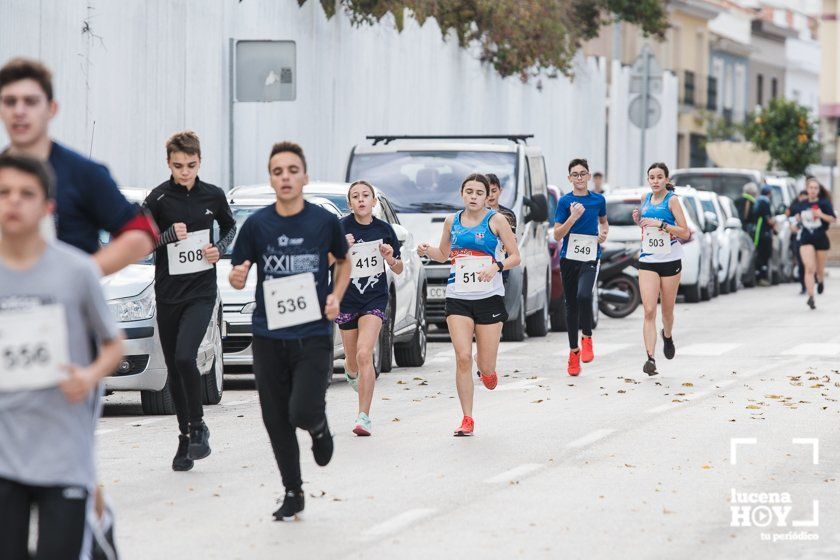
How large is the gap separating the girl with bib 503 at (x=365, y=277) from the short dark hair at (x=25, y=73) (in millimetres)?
6537

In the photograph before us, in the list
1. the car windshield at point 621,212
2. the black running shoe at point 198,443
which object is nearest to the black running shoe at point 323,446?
the black running shoe at point 198,443

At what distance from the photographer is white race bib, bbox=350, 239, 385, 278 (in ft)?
44.1

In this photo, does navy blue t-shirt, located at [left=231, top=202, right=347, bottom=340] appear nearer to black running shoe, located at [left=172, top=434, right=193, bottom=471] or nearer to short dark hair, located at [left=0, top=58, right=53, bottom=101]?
black running shoe, located at [left=172, top=434, right=193, bottom=471]

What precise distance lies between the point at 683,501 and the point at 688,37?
63.8 m

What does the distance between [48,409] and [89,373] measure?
164 millimetres

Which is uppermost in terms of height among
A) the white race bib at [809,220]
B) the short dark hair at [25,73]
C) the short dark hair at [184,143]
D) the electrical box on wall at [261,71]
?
the electrical box on wall at [261,71]

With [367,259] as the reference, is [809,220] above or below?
above

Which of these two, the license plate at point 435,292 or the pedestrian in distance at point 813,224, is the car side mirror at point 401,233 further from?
the pedestrian in distance at point 813,224

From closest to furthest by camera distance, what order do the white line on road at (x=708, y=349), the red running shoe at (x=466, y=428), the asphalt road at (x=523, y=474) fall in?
1. the asphalt road at (x=523, y=474)
2. the red running shoe at (x=466, y=428)
3. the white line on road at (x=708, y=349)

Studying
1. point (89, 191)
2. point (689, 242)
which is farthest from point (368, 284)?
point (689, 242)

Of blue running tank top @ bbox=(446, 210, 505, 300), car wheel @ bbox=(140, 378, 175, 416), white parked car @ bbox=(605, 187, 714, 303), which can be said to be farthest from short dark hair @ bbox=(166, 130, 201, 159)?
white parked car @ bbox=(605, 187, 714, 303)

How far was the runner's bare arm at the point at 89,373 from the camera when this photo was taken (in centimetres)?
582

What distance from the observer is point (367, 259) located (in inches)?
531

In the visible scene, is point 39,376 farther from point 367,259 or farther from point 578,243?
point 578,243
